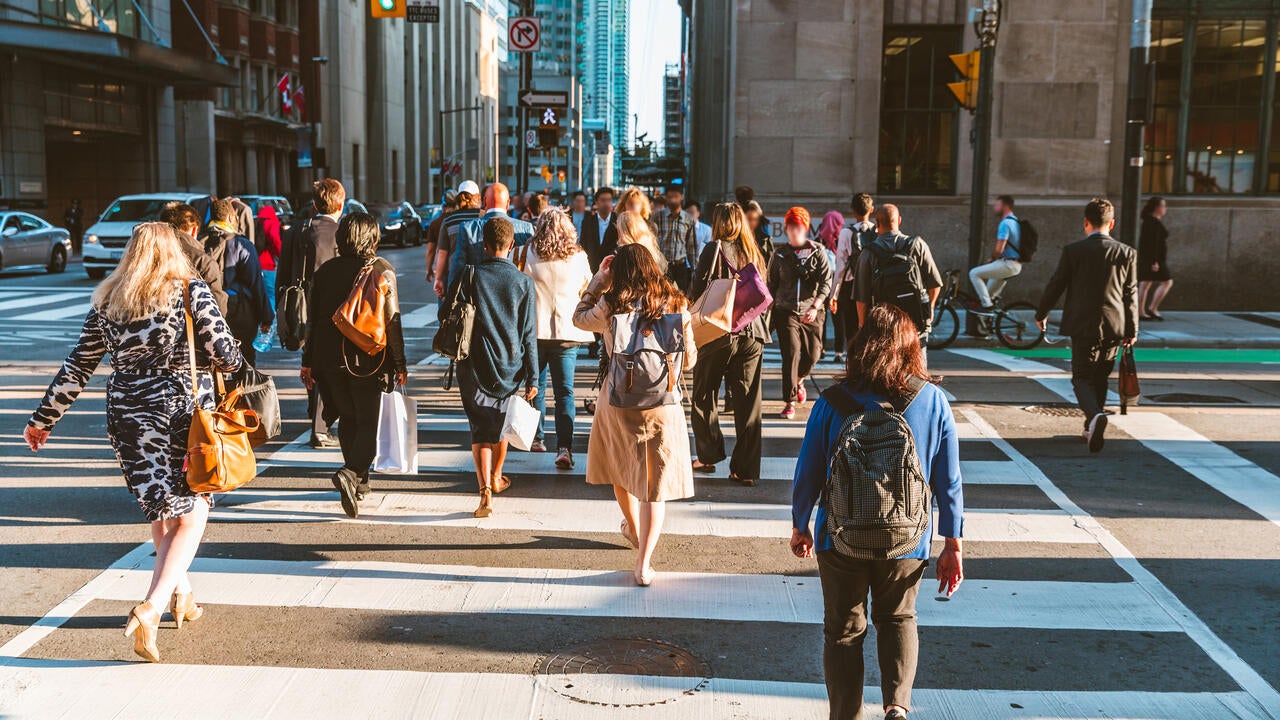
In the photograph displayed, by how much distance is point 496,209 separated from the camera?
9562 mm

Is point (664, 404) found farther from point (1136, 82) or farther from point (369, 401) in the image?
point (1136, 82)

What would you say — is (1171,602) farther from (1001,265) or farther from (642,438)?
(1001,265)

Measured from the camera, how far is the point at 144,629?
186 inches

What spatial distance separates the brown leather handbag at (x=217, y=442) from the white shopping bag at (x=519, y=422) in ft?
6.71

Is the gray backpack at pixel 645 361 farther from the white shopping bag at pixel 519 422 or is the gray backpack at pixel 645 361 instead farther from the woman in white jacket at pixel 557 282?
the woman in white jacket at pixel 557 282

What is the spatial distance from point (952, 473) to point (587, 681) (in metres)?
1.73

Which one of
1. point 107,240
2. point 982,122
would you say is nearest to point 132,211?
point 107,240

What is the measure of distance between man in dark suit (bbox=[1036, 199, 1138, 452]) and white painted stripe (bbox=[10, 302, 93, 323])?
558 inches

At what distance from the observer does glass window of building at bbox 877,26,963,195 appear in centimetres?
2044

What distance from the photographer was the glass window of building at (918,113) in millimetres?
20438

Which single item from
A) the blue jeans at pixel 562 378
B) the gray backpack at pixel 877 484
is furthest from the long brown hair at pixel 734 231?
the gray backpack at pixel 877 484

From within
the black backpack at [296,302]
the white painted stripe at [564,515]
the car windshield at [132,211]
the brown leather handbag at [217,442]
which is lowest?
the white painted stripe at [564,515]

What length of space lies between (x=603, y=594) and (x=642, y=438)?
0.78 metres

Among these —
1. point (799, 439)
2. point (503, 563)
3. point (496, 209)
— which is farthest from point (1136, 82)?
point (503, 563)
